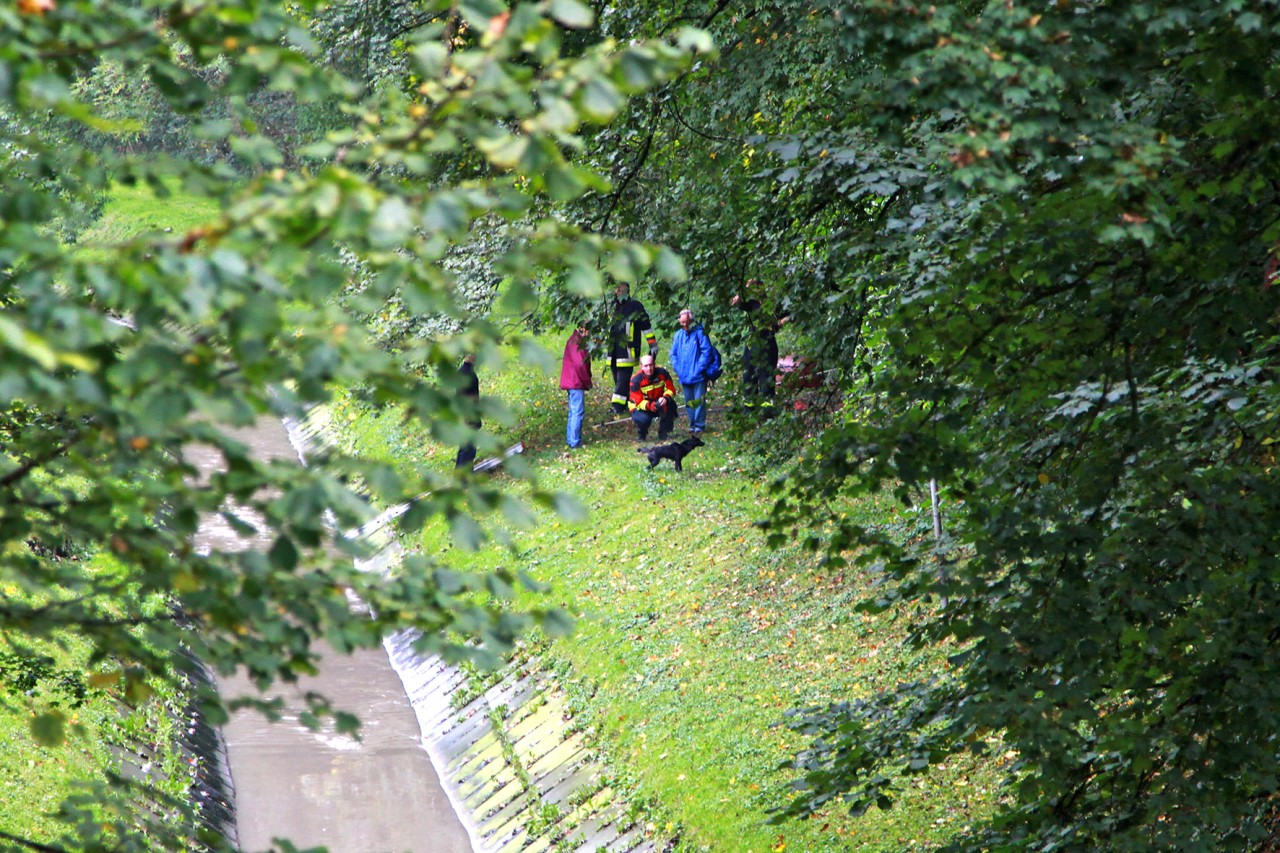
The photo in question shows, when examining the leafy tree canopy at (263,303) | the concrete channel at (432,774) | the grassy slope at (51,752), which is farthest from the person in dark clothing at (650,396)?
the leafy tree canopy at (263,303)

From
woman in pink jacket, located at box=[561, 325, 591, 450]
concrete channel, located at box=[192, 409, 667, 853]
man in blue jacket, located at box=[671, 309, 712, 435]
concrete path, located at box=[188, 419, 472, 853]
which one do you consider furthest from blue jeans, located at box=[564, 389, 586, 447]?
concrete path, located at box=[188, 419, 472, 853]

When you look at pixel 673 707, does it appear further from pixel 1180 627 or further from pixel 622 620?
pixel 1180 627

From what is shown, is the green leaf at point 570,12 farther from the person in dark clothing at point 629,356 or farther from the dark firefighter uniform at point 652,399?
the dark firefighter uniform at point 652,399

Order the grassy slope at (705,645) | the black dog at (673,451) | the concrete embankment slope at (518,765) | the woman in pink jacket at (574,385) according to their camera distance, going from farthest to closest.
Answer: the woman in pink jacket at (574,385), the black dog at (673,451), the concrete embankment slope at (518,765), the grassy slope at (705,645)

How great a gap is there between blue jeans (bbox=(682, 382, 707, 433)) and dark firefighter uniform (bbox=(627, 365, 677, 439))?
0.27m

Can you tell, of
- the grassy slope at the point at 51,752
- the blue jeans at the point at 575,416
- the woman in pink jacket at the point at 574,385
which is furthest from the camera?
the blue jeans at the point at 575,416

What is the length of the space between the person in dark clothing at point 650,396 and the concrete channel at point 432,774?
187 inches

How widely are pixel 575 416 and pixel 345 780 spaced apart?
23.3ft

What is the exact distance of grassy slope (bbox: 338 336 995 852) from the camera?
32.9ft

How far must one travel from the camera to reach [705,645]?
13.5 m

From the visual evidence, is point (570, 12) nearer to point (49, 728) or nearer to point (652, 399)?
point (49, 728)

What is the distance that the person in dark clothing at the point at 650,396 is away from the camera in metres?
19.0

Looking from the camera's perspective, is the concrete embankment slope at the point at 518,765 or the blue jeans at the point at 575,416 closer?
the concrete embankment slope at the point at 518,765

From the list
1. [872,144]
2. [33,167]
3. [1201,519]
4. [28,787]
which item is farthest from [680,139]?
[28,787]
